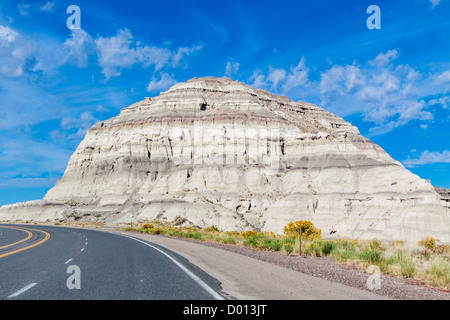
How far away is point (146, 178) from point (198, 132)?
18.3 meters

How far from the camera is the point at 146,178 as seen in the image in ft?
277

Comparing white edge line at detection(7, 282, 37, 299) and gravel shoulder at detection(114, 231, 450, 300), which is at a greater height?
white edge line at detection(7, 282, 37, 299)

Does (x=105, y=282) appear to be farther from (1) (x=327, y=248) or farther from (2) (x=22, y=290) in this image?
(1) (x=327, y=248)

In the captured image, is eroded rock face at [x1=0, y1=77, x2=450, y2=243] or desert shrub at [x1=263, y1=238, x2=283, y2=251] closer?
desert shrub at [x1=263, y1=238, x2=283, y2=251]

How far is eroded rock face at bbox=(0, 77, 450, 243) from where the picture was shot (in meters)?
59.7

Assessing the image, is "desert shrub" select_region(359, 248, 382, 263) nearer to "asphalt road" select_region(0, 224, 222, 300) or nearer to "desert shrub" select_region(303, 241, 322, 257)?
"desert shrub" select_region(303, 241, 322, 257)

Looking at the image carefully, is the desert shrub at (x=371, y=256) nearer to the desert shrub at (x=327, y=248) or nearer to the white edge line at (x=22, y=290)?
the desert shrub at (x=327, y=248)

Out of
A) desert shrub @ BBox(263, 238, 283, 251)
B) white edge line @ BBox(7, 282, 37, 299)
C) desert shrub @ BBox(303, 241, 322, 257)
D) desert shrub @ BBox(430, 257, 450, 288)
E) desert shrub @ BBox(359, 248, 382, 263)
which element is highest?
white edge line @ BBox(7, 282, 37, 299)

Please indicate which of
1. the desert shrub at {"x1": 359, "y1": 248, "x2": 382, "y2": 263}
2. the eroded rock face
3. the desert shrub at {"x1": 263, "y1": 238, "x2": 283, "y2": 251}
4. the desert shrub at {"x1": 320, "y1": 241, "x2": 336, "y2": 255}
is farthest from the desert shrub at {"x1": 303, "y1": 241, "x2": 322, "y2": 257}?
the eroded rock face

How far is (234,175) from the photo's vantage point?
78.8m

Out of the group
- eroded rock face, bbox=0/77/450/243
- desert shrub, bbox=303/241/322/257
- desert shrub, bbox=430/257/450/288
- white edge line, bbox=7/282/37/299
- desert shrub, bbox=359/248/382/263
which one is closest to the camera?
white edge line, bbox=7/282/37/299

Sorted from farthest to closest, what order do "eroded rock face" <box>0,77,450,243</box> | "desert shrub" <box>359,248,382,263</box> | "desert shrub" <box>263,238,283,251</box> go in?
1. "eroded rock face" <box>0,77,450,243</box>
2. "desert shrub" <box>263,238,283,251</box>
3. "desert shrub" <box>359,248,382,263</box>
